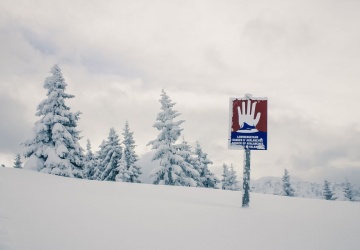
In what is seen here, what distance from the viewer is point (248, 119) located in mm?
9875

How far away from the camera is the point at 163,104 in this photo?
98.3ft

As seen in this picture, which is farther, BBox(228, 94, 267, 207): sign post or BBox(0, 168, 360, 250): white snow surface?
BBox(228, 94, 267, 207): sign post

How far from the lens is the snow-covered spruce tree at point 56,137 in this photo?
2458 centimetres

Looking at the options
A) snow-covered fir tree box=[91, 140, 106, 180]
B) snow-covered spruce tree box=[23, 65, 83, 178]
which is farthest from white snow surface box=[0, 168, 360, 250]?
snow-covered fir tree box=[91, 140, 106, 180]

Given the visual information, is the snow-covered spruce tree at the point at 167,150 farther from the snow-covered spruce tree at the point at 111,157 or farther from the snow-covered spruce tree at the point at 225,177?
the snow-covered spruce tree at the point at 225,177

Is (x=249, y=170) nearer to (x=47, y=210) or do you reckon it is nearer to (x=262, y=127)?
(x=262, y=127)

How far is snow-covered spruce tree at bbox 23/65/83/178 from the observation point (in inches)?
968

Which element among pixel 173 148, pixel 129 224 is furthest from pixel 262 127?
pixel 173 148

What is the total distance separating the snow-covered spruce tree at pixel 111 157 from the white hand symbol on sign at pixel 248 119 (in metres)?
28.9

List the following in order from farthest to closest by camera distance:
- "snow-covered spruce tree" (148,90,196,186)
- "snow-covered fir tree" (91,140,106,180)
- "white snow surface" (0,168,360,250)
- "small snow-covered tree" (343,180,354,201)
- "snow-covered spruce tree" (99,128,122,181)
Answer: "small snow-covered tree" (343,180,354,201) < "snow-covered fir tree" (91,140,106,180) < "snow-covered spruce tree" (99,128,122,181) < "snow-covered spruce tree" (148,90,196,186) < "white snow surface" (0,168,360,250)

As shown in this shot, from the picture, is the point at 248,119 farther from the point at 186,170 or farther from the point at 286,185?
the point at 286,185

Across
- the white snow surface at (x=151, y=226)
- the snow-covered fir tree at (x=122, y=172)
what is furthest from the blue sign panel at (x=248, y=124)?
the snow-covered fir tree at (x=122, y=172)

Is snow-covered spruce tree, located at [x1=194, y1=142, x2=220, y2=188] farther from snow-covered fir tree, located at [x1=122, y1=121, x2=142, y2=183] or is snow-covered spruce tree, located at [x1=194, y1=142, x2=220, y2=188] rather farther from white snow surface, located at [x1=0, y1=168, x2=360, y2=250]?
white snow surface, located at [x1=0, y1=168, x2=360, y2=250]

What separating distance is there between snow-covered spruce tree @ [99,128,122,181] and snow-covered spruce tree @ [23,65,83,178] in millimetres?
10397
